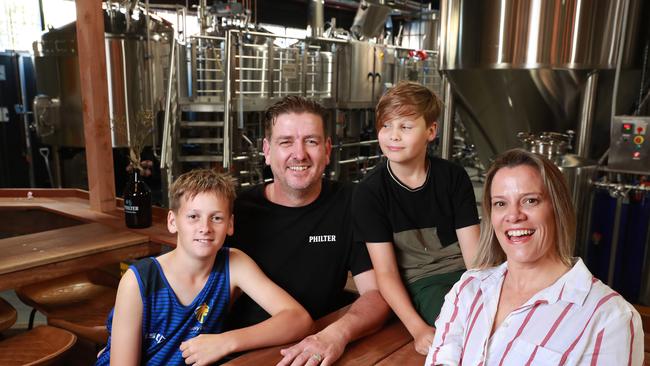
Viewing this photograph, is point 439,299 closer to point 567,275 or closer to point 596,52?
point 567,275

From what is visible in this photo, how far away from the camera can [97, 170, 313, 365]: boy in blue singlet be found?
1408 millimetres

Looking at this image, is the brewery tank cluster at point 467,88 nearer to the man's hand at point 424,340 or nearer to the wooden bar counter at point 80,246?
the wooden bar counter at point 80,246

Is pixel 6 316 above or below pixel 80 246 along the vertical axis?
below

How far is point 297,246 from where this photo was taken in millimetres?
1729

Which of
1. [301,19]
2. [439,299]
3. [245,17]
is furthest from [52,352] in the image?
[301,19]

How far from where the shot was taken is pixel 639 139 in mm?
3273

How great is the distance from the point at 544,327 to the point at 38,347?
70.8 inches

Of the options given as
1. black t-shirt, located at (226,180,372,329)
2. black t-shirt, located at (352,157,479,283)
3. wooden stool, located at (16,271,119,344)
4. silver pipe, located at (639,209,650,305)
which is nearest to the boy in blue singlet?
black t-shirt, located at (226,180,372,329)

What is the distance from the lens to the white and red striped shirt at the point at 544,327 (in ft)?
3.26

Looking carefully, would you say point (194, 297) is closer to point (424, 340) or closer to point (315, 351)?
point (315, 351)

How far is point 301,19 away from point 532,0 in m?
7.43

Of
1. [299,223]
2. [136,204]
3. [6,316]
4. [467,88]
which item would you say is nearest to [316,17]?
[467,88]

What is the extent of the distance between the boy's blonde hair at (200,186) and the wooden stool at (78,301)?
38.1 inches

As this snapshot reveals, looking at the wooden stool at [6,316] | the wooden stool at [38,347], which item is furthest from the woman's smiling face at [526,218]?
the wooden stool at [6,316]
